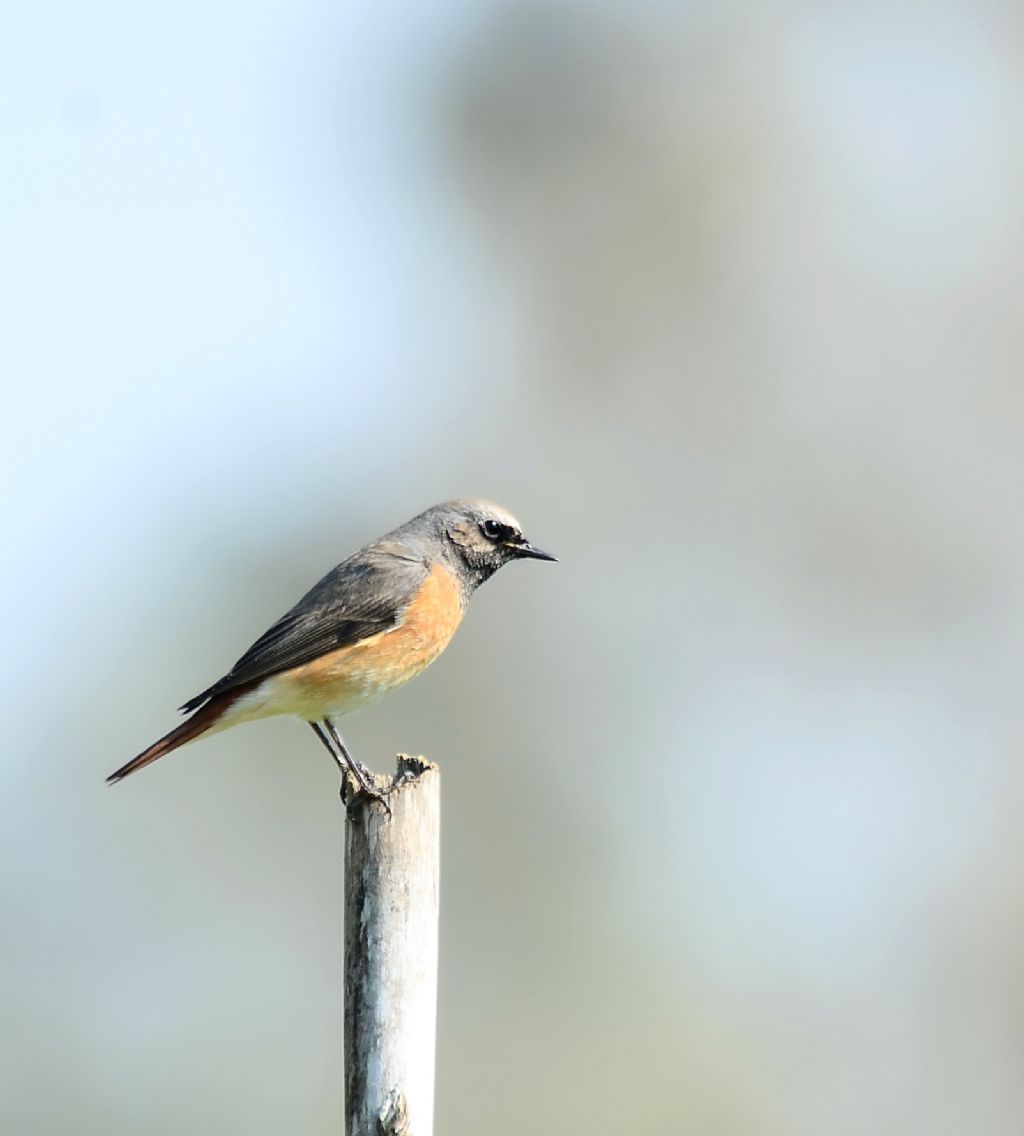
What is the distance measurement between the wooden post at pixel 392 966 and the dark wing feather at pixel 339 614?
226cm

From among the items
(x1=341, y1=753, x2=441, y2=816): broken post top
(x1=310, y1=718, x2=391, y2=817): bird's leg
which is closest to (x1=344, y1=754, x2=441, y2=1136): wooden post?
(x1=341, y1=753, x2=441, y2=816): broken post top

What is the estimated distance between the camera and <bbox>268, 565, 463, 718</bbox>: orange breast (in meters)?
8.73

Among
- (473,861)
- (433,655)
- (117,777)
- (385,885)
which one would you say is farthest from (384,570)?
(473,861)

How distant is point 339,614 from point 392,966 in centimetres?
312

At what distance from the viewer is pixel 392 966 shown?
238 inches

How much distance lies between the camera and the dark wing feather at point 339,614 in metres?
8.60

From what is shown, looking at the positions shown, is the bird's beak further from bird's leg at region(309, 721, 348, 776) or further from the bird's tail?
the bird's tail

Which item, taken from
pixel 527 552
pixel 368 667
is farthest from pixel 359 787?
pixel 527 552

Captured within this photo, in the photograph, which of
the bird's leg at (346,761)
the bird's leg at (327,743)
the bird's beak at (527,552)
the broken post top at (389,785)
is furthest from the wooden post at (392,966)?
the bird's beak at (527,552)

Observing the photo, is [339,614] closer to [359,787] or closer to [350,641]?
[350,641]

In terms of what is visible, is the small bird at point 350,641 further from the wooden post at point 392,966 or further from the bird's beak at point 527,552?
the wooden post at point 392,966

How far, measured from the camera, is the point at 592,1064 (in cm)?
1644

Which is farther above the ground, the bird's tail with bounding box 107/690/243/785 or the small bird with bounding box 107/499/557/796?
the small bird with bounding box 107/499/557/796

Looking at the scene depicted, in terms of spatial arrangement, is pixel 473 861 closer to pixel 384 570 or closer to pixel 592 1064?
pixel 592 1064
